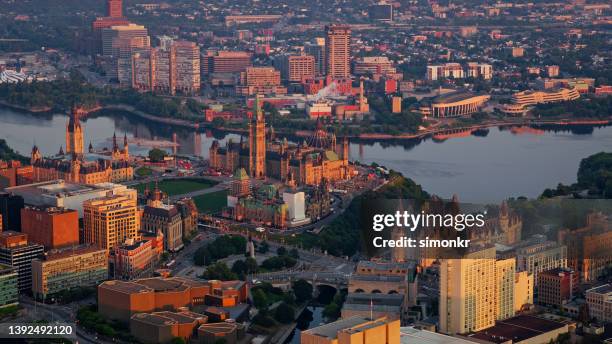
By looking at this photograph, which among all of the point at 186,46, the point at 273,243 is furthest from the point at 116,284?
the point at 186,46

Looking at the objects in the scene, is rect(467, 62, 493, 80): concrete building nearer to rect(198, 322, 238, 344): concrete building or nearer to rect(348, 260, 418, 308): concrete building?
rect(348, 260, 418, 308): concrete building

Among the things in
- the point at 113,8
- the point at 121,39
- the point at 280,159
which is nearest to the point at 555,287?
the point at 280,159

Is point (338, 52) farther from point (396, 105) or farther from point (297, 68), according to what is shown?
point (396, 105)

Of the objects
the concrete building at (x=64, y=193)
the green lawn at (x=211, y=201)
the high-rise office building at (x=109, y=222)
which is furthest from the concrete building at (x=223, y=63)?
the high-rise office building at (x=109, y=222)

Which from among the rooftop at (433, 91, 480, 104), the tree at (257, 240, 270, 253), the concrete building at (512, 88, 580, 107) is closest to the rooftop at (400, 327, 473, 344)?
the tree at (257, 240, 270, 253)

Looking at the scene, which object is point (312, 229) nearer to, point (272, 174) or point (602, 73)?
point (272, 174)
